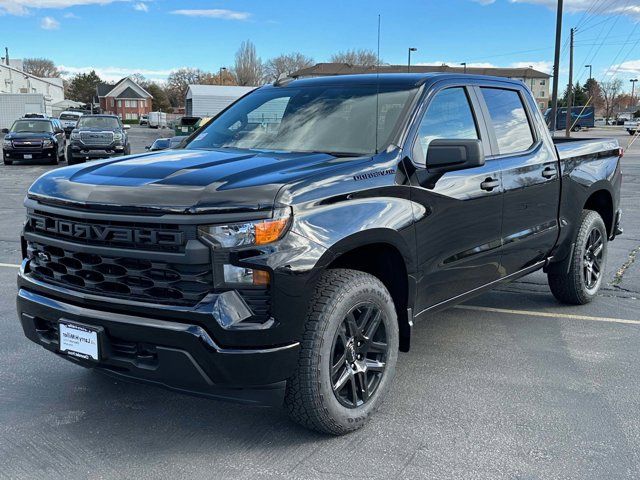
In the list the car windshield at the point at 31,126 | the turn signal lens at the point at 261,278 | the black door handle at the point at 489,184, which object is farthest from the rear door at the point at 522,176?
the car windshield at the point at 31,126

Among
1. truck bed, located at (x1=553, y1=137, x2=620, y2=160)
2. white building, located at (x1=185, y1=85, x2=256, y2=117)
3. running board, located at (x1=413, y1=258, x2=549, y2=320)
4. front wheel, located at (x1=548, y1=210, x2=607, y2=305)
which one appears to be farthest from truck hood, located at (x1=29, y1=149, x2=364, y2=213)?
white building, located at (x1=185, y1=85, x2=256, y2=117)

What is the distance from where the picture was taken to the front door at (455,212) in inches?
151

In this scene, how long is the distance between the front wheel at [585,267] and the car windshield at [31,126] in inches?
814

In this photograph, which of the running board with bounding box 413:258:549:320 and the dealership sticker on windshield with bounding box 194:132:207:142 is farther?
the dealership sticker on windshield with bounding box 194:132:207:142

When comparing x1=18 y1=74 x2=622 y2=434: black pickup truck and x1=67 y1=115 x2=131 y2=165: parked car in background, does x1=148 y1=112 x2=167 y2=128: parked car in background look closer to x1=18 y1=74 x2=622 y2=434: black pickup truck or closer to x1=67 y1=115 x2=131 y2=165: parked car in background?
x1=67 y1=115 x2=131 y2=165: parked car in background

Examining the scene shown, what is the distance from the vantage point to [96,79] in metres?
124

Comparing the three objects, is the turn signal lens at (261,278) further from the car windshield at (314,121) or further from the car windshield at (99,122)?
the car windshield at (99,122)

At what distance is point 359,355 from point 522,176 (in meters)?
2.01

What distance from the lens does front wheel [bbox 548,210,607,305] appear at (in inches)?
224

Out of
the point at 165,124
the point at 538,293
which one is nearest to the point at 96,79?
the point at 165,124

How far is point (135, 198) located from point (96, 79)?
131 metres

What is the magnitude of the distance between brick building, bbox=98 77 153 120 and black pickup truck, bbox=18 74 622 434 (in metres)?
111

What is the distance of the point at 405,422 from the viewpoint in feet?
A: 11.9

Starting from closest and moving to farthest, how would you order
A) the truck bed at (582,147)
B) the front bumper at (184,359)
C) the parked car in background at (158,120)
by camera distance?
the front bumper at (184,359) → the truck bed at (582,147) → the parked car in background at (158,120)
